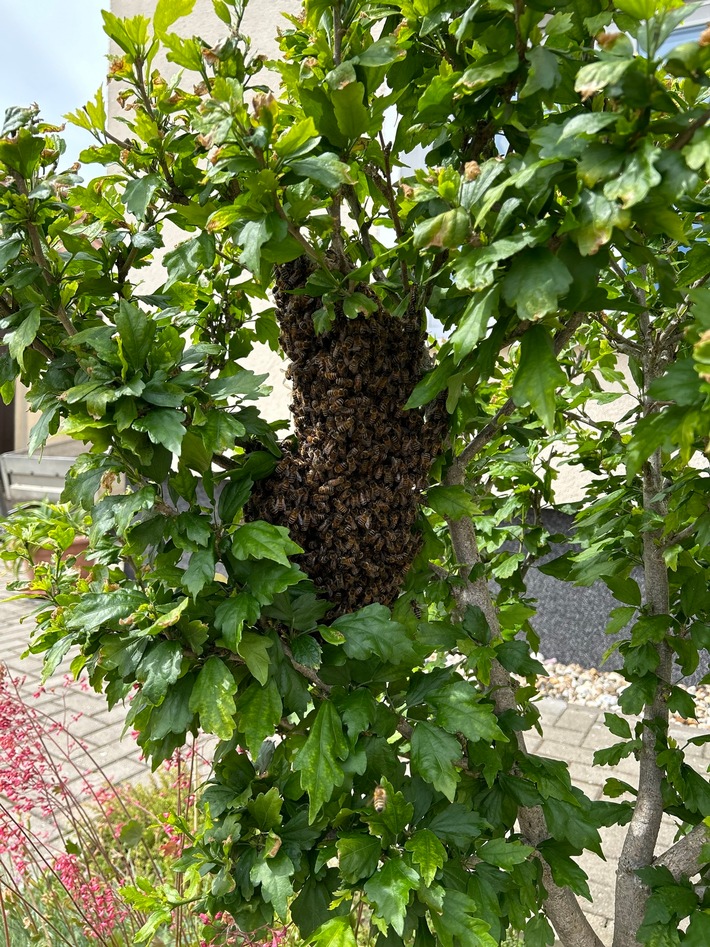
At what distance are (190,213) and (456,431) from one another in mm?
544

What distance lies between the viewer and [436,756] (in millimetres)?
1024

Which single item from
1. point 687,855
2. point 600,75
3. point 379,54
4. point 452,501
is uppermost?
point 379,54

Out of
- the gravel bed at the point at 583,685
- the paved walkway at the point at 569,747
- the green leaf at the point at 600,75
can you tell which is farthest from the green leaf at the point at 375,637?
the gravel bed at the point at 583,685

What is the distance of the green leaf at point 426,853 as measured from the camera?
3.08 feet

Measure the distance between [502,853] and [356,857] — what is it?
269mm

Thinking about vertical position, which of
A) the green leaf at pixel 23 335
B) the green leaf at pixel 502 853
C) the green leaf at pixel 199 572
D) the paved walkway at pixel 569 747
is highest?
the green leaf at pixel 23 335

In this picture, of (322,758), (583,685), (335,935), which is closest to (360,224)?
(322,758)

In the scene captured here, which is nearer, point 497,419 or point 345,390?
point 345,390

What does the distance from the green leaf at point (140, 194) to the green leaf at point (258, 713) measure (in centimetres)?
69

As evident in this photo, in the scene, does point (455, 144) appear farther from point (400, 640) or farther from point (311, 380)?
point (400, 640)

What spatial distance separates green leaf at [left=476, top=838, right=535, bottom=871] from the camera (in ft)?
3.58

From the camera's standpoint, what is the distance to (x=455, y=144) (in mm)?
1045

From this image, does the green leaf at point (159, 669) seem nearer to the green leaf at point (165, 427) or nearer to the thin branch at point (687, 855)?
the green leaf at point (165, 427)

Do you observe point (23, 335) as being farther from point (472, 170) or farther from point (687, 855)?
point (687, 855)
